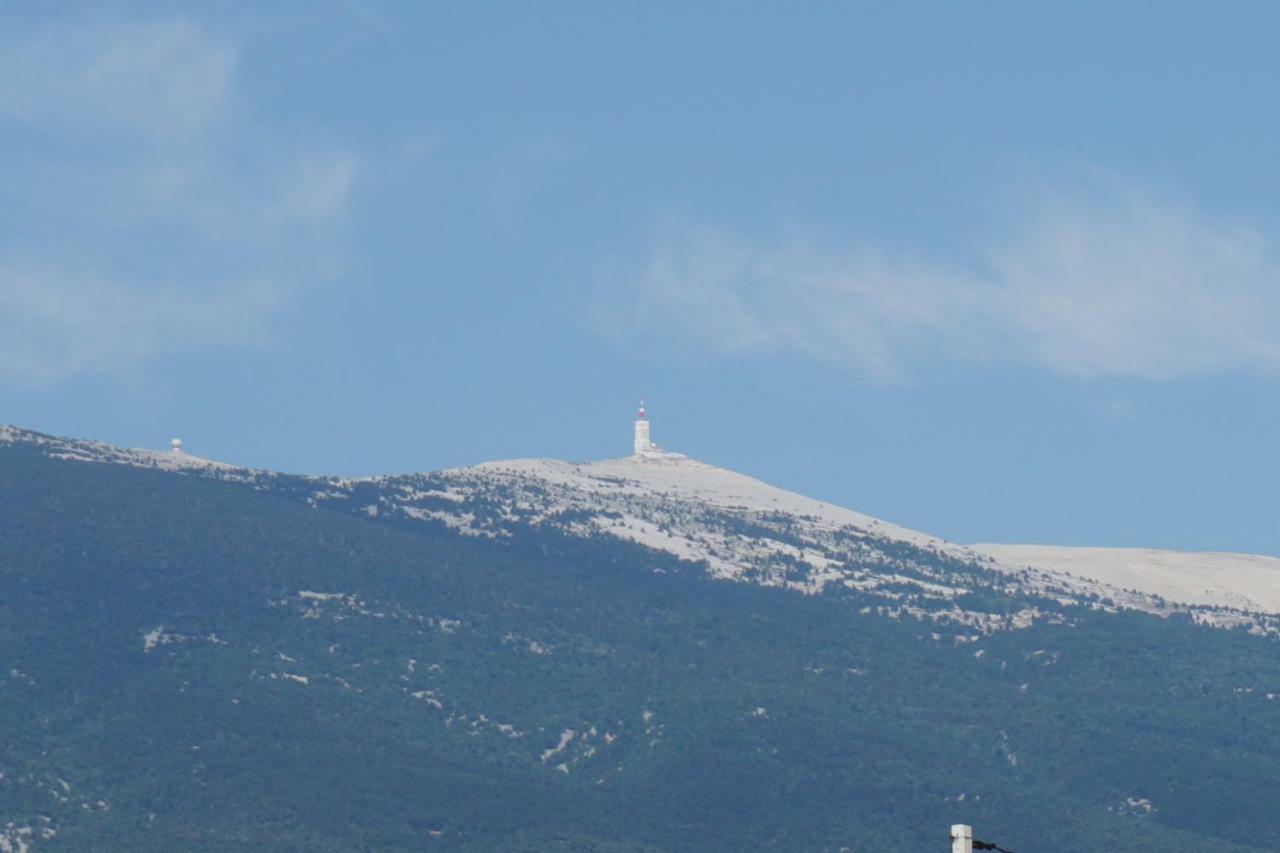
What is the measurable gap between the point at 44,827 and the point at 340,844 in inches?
731

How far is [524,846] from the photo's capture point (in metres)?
192

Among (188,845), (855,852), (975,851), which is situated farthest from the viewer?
(855,852)

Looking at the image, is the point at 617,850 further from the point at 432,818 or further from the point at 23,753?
the point at 23,753

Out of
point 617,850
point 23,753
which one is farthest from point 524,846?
point 23,753

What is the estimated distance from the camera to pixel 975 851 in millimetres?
59062

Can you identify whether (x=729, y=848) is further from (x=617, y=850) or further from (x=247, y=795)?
(x=247, y=795)

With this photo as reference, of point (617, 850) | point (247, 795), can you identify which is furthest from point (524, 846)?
point (247, 795)

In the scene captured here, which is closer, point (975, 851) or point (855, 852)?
point (975, 851)

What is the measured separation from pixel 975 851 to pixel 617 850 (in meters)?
135

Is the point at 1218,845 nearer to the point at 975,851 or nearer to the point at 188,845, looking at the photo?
the point at 188,845

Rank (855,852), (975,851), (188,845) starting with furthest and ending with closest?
(855,852) < (188,845) < (975,851)

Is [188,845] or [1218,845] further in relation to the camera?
[1218,845]

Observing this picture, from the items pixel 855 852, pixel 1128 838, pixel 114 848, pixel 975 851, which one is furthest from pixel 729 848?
pixel 975 851

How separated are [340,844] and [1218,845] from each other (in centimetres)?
5859
